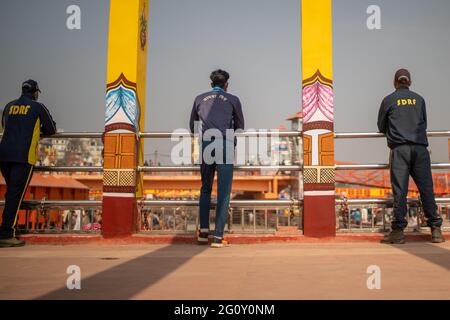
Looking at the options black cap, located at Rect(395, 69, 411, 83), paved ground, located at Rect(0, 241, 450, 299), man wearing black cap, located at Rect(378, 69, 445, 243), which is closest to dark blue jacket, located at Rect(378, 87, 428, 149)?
man wearing black cap, located at Rect(378, 69, 445, 243)

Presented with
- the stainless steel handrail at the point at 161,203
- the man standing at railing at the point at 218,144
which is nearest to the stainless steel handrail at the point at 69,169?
the stainless steel handrail at the point at 161,203

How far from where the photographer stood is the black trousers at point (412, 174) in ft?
16.6

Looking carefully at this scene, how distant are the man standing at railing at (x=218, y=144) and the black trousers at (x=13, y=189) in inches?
83.1

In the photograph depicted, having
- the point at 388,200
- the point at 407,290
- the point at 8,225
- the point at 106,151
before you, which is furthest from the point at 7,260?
the point at 388,200

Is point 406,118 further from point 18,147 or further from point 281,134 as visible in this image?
point 18,147

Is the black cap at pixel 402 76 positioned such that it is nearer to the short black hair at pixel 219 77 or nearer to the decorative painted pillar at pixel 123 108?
the short black hair at pixel 219 77

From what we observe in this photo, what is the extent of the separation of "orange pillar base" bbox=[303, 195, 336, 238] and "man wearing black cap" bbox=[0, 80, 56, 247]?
10.6 ft

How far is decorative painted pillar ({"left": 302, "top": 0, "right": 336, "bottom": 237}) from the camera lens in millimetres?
5324

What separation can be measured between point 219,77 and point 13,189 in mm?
2738

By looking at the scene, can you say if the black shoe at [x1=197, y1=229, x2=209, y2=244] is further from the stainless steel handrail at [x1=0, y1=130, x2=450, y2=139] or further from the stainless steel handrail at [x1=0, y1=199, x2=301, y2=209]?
the stainless steel handrail at [x1=0, y1=130, x2=450, y2=139]

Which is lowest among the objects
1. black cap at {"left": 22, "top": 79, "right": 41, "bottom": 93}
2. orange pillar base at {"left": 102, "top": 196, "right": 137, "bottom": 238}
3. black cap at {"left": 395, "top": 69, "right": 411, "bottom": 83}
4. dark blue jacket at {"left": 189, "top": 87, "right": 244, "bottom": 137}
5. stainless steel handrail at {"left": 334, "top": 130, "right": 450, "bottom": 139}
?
orange pillar base at {"left": 102, "top": 196, "right": 137, "bottom": 238}

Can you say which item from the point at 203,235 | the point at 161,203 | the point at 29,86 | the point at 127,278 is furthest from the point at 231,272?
the point at 29,86

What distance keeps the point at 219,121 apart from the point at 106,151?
4.92 feet

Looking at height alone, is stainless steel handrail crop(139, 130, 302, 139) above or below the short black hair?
below
